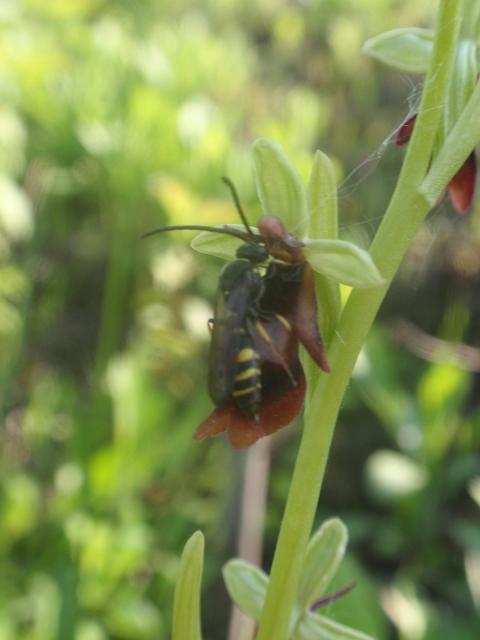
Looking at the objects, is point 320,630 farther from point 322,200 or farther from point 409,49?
point 409,49

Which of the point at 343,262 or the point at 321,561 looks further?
the point at 321,561

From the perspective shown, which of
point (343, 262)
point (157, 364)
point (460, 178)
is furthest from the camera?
point (157, 364)

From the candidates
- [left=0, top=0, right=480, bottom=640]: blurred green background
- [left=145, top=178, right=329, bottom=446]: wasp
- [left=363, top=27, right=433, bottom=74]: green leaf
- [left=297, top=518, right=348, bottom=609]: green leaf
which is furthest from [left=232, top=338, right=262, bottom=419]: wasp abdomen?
[left=0, top=0, right=480, bottom=640]: blurred green background

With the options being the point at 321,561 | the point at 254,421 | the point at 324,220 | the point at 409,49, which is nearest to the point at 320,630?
the point at 321,561

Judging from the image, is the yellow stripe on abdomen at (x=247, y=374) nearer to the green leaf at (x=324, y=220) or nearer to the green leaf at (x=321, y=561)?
the green leaf at (x=324, y=220)

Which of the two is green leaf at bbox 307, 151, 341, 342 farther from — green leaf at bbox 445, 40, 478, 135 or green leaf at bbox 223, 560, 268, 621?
green leaf at bbox 223, 560, 268, 621

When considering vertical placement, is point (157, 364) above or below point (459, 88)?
below
